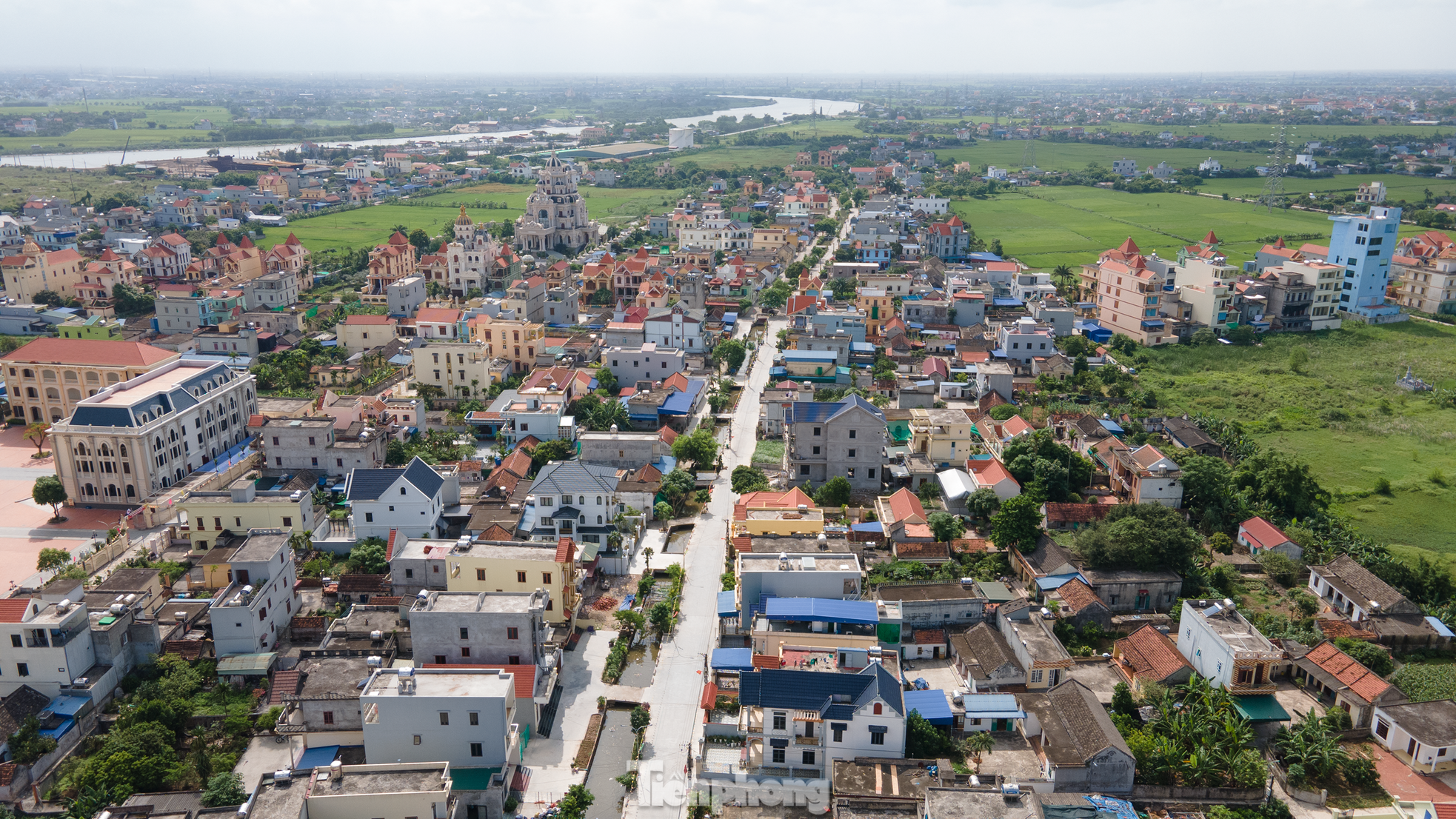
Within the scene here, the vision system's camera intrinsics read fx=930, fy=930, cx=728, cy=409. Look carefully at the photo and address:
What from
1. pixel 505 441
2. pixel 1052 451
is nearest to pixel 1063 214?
pixel 1052 451

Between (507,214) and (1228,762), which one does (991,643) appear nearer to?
(1228,762)

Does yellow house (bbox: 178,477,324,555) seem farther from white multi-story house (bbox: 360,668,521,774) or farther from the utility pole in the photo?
the utility pole

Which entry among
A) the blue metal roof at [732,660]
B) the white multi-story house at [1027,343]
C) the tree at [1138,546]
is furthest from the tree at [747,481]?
Answer: the white multi-story house at [1027,343]

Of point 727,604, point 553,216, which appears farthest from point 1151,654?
point 553,216

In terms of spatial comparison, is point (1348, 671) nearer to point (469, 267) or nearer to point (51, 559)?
point (51, 559)

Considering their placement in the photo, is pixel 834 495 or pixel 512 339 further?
pixel 512 339
